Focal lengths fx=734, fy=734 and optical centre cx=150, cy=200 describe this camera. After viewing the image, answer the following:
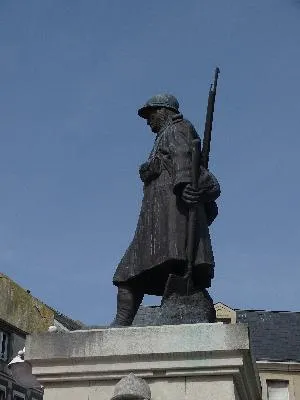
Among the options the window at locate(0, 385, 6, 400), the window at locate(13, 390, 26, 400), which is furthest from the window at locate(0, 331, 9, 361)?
the window at locate(13, 390, 26, 400)

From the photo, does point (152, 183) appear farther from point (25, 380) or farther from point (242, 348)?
point (25, 380)

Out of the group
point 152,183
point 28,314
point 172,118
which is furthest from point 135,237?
point 28,314

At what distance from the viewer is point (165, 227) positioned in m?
6.32

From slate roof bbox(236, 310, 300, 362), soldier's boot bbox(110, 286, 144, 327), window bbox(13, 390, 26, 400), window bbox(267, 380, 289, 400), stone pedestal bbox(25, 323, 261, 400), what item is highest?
slate roof bbox(236, 310, 300, 362)

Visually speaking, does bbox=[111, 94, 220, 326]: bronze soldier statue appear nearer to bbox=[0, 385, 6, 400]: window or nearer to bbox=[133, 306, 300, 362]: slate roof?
bbox=[133, 306, 300, 362]: slate roof

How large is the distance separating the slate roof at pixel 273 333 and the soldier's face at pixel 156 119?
25.2m

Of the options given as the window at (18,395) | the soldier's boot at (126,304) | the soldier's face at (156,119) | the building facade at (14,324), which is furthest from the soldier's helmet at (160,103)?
the window at (18,395)

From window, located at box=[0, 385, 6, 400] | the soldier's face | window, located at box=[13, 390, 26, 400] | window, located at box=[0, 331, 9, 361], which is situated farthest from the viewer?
window, located at box=[13, 390, 26, 400]

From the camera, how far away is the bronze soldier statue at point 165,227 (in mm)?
6184

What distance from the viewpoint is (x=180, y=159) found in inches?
252

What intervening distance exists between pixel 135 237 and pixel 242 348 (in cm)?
165

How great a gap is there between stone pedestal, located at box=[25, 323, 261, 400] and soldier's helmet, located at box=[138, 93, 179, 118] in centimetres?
234

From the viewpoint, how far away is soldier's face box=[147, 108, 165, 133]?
696cm

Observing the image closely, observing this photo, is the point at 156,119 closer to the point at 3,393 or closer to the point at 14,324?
the point at 3,393
